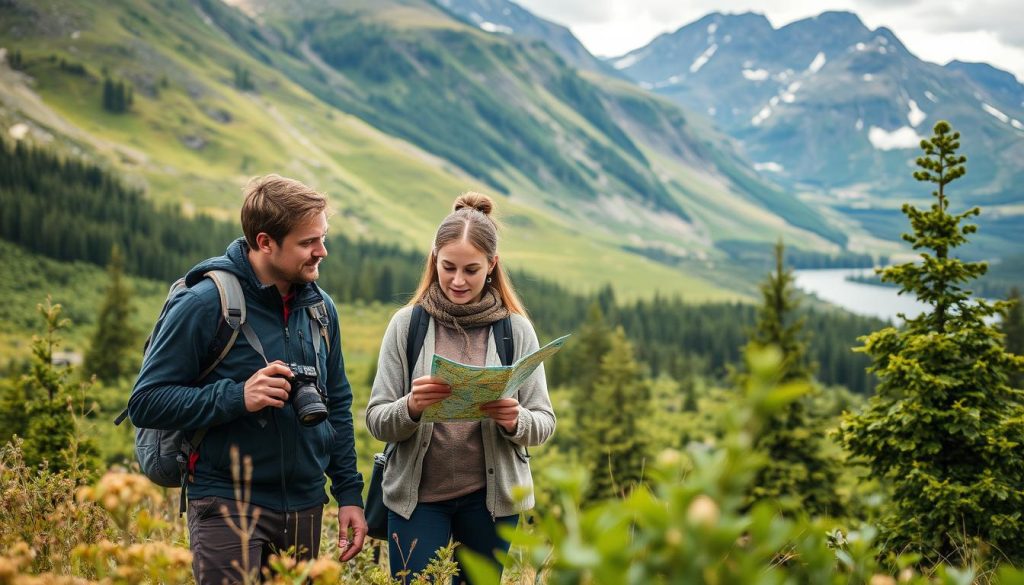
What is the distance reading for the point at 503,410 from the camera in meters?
4.54

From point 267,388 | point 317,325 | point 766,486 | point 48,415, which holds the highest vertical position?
point 317,325

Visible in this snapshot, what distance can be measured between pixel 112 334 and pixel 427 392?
7161cm

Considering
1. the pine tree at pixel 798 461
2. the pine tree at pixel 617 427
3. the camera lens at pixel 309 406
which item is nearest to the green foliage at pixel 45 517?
the camera lens at pixel 309 406

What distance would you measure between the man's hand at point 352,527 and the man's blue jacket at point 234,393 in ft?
0.78

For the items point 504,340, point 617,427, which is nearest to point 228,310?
point 504,340

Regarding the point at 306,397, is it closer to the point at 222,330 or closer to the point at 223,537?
the point at 222,330

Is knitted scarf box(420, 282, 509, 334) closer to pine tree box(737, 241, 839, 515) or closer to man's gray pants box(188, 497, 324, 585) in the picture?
man's gray pants box(188, 497, 324, 585)

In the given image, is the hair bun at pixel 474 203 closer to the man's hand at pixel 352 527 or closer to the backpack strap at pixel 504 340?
the backpack strap at pixel 504 340

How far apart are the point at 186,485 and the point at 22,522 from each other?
0.92 meters

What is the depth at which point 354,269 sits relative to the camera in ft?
493

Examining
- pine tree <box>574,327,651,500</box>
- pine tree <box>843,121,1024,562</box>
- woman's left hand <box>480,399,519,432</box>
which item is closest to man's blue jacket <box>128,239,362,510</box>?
woman's left hand <box>480,399,519,432</box>

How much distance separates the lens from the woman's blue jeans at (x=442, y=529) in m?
4.70

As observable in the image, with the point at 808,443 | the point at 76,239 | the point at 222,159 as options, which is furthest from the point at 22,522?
the point at 222,159

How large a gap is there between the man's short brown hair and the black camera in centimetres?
75
